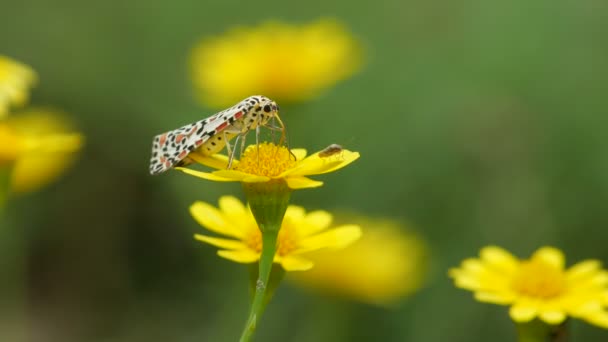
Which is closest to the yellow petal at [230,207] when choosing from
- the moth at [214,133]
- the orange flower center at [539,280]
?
the moth at [214,133]

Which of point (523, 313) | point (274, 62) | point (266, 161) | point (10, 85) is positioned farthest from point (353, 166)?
point (266, 161)

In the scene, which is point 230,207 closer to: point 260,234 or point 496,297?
point 260,234

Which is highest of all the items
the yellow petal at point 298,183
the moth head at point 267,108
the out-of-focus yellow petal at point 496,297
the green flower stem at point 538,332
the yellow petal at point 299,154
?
the moth head at point 267,108

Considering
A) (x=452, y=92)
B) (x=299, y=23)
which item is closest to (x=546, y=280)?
(x=452, y=92)

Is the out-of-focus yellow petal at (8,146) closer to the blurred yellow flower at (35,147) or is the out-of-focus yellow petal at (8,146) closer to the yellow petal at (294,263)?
the blurred yellow flower at (35,147)

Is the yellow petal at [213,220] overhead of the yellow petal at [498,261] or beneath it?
beneath

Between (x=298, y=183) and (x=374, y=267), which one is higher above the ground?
(x=374, y=267)
